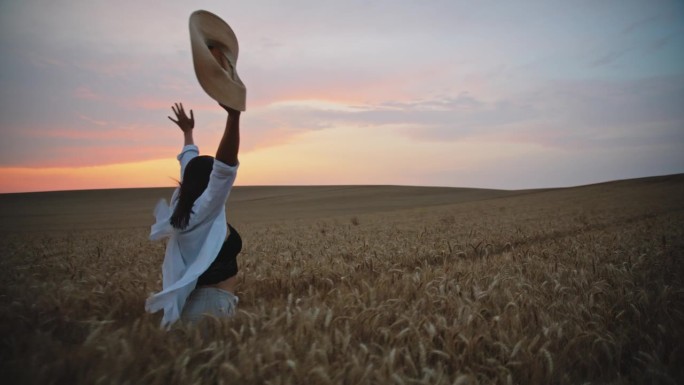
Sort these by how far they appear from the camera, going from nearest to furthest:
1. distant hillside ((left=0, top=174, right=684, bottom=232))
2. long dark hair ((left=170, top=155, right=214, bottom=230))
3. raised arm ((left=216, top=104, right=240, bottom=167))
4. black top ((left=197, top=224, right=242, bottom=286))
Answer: raised arm ((left=216, top=104, right=240, bottom=167)) < long dark hair ((left=170, top=155, right=214, bottom=230)) < black top ((left=197, top=224, right=242, bottom=286)) < distant hillside ((left=0, top=174, right=684, bottom=232))

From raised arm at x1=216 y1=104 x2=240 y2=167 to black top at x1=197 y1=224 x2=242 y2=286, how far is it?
40.2 inches

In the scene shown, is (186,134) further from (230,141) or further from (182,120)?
(230,141)

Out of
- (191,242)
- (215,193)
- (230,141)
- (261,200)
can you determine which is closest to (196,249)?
(191,242)

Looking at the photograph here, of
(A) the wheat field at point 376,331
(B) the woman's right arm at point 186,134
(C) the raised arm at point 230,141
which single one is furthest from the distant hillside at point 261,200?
(C) the raised arm at point 230,141

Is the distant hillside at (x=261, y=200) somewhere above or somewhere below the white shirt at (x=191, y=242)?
below

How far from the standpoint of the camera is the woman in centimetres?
312

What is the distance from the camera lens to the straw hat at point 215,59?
2373 mm

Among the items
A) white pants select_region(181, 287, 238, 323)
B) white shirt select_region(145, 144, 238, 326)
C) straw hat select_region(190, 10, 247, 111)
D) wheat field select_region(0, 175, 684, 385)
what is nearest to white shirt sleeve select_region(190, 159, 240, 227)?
white shirt select_region(145, 144, 238, 326)

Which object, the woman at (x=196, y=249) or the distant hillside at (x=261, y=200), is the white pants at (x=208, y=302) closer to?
the woman at (x=196, y=249)

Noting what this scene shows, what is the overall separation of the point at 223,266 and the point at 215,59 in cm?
196

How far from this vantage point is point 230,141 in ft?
8.94

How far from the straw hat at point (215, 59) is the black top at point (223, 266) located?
1.53 meters

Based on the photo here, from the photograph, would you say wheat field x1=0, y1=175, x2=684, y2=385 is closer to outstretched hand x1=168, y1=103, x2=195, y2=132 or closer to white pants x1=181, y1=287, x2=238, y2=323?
white pants x1=181, y1=287, x2=238, y2=323

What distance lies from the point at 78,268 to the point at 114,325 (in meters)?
4.64
